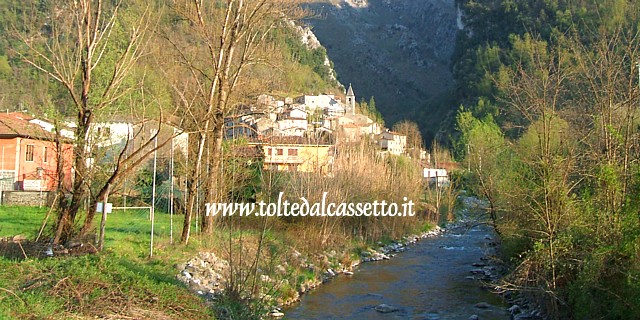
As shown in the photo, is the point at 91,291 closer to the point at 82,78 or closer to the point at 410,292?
the point at 82,78

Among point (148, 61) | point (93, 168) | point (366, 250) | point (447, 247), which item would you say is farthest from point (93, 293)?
point (447, 247)

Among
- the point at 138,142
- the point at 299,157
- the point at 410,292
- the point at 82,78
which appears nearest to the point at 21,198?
the point at 138,142

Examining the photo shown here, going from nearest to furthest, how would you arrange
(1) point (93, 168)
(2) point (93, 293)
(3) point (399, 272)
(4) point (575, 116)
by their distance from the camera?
(2) point (93, 293) < (4) point (575, 116) < (1) point (93, 168) < (3) point (399, 272)

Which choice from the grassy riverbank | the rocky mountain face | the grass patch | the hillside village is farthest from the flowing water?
the rocky mountain face

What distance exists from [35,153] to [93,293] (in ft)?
77.7

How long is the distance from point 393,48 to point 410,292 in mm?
130798

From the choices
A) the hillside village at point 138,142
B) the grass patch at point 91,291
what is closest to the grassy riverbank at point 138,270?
the grass patch at point 91,291

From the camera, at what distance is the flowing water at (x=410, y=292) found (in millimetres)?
13695

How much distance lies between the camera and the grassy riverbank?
828 cm

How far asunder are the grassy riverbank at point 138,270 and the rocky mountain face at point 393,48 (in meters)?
82.6

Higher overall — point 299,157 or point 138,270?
point 299,157

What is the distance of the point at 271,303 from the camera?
13.0 metres

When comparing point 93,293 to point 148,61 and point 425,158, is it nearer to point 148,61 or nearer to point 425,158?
point 148,61

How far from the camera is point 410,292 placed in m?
16.2
